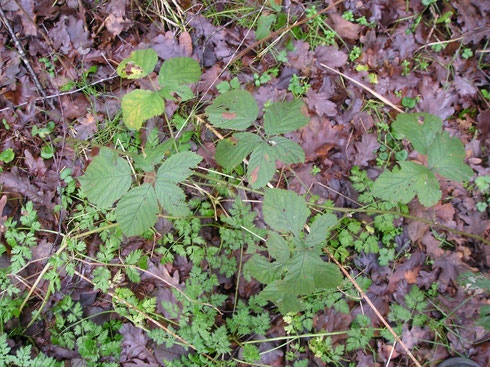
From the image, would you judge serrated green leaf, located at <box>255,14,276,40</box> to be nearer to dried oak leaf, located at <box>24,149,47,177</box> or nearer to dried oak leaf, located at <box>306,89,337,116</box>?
dried oak leaf, located at <box>306,89,337,116</box>

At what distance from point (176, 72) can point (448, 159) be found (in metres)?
1.97

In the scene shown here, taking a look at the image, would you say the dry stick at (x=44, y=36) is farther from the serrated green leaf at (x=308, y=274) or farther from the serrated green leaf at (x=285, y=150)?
the serrated green leaf at (x=308, y=274)

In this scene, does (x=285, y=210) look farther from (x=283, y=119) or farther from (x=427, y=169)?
(x=427, y=169)

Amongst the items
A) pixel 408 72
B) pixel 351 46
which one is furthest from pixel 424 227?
pixel 351 46

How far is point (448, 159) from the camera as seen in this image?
2.25 meters

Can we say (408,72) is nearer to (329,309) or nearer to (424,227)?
(424,227)

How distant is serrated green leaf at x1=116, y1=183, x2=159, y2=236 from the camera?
6.75ft

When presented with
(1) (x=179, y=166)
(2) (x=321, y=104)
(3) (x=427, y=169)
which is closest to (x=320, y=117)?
(2) (x=321, y=104)

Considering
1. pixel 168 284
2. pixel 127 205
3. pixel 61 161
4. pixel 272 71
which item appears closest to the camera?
pixel 127 205

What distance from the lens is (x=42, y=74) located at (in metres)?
2.95

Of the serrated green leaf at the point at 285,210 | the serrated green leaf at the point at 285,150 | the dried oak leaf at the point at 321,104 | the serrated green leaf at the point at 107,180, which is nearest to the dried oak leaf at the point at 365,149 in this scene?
the dried oak leaf at the point at 321,104

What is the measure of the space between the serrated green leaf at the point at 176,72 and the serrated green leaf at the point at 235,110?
0.84 feet

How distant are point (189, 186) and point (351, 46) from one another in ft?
6.86

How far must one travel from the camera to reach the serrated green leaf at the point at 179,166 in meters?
2.07
